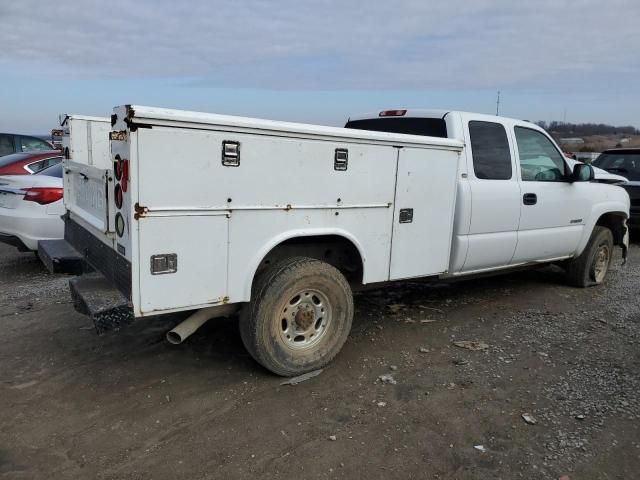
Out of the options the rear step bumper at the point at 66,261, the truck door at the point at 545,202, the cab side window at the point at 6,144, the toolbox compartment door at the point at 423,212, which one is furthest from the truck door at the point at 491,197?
the cab side window at the point at 6,144

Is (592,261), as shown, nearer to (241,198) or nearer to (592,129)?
(241,198)

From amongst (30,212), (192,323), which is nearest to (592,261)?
(192,323)

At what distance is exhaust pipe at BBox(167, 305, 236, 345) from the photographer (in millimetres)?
3748

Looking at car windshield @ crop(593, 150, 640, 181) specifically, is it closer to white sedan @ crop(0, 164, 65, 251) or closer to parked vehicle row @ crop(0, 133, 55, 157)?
white sedan @ crop(0, 164, 65, 251)

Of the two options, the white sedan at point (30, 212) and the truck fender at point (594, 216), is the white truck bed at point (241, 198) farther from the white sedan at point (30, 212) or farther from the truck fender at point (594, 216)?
the truck fender at point (594, 216)

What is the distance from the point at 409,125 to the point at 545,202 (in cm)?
172

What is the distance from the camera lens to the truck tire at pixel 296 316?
3766mm

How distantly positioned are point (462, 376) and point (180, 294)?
2236 mm

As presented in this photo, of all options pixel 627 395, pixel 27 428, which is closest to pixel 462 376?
pixel 627 395

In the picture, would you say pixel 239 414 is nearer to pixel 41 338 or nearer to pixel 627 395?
pixel 41 338

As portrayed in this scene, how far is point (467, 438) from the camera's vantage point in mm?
3324

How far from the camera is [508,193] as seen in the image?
531cm

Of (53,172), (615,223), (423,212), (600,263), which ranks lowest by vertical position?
(600,263)

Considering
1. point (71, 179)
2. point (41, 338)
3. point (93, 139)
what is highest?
point (93, 139)
